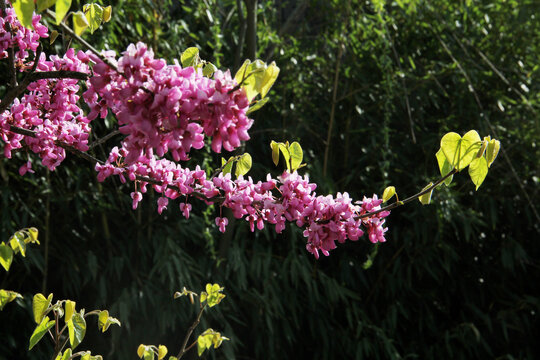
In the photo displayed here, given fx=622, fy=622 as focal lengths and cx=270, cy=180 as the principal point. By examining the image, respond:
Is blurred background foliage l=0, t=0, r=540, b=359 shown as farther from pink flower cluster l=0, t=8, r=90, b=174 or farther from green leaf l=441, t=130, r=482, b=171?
green leaf l=441, t=130, r=482, b=171

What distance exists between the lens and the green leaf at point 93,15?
2.91 feet

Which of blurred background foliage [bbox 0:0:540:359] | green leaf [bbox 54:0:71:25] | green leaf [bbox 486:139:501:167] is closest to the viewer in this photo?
green leaf [bbox 54:0:71:25]

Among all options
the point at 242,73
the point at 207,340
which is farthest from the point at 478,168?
the point at 207,340

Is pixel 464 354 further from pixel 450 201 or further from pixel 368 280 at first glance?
pixel 450 201

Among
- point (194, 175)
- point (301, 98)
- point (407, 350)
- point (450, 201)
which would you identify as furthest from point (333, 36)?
point (194, 175)

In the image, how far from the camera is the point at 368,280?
2.40m

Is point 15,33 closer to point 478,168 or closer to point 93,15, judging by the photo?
point 93,15

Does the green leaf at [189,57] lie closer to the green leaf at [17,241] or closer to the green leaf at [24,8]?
the green leaf at [24,8]

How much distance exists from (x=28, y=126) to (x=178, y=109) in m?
0.46

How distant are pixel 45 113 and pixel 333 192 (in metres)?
1.34

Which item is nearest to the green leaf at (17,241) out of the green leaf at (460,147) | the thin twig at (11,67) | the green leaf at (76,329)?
the green leaf at (76,329)

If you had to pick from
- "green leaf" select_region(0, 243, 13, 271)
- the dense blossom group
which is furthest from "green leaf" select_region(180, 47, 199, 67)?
"green leaf" select_region(0, 243, 13, 271)

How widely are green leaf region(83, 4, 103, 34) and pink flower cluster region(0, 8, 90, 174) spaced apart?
0.24 ft

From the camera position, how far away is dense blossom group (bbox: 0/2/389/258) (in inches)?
25.9
